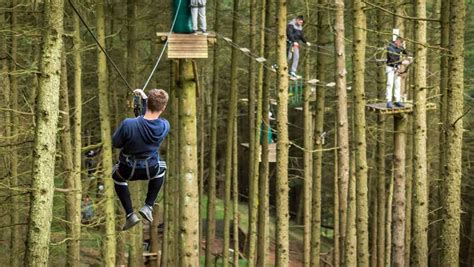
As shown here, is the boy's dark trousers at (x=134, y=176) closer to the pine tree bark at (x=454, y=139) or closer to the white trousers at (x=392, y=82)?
the pine tree bark at (x=454, y=139)

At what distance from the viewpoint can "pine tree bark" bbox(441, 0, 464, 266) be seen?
8.37 metres

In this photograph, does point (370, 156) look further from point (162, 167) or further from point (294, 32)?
point (162, 167)

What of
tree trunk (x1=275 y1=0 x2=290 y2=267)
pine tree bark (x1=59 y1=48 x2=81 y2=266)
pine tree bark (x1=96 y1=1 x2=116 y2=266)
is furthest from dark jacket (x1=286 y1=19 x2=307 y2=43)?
pine tree bark (x1=59 y1=48 x2=81 y2=266)

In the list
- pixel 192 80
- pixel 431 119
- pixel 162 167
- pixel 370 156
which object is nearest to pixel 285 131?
pixel 192 80

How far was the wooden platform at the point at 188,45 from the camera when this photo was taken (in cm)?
754

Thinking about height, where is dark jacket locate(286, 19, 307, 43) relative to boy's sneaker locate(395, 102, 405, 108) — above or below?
above

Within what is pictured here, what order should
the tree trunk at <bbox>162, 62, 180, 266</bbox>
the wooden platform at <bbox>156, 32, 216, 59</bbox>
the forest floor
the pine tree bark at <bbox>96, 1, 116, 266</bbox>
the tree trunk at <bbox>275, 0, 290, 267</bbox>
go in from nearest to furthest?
the wooden platform at <bbox>156, 32, 216, 59</bbox> < the tree trunk at <bbox>275, 0, 290, 267</bbox> < the pine tree bark at <bbox>96, 1, 116, 266</bbox> < the forest floor < the tree trunk at <bbox>162, 62, 180, 266</bbox>

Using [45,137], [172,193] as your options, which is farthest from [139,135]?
[172,193]

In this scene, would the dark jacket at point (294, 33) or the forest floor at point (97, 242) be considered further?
the dark jacket at point (294, 33)

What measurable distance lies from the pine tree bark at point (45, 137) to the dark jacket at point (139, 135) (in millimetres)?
1114

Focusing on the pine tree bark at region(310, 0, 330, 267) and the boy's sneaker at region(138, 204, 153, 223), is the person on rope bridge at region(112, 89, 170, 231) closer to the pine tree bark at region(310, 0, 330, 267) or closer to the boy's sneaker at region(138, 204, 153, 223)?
the boy's sneaker at region(138, 204, 153, 223)

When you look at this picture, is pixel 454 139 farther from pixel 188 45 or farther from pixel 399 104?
pixel 188 45

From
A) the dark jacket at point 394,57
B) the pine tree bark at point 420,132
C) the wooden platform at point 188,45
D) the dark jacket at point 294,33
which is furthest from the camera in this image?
the dark jacket at point 294,33

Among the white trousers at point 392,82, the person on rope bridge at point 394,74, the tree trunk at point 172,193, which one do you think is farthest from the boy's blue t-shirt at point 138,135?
the tree trunk at point 172,193
